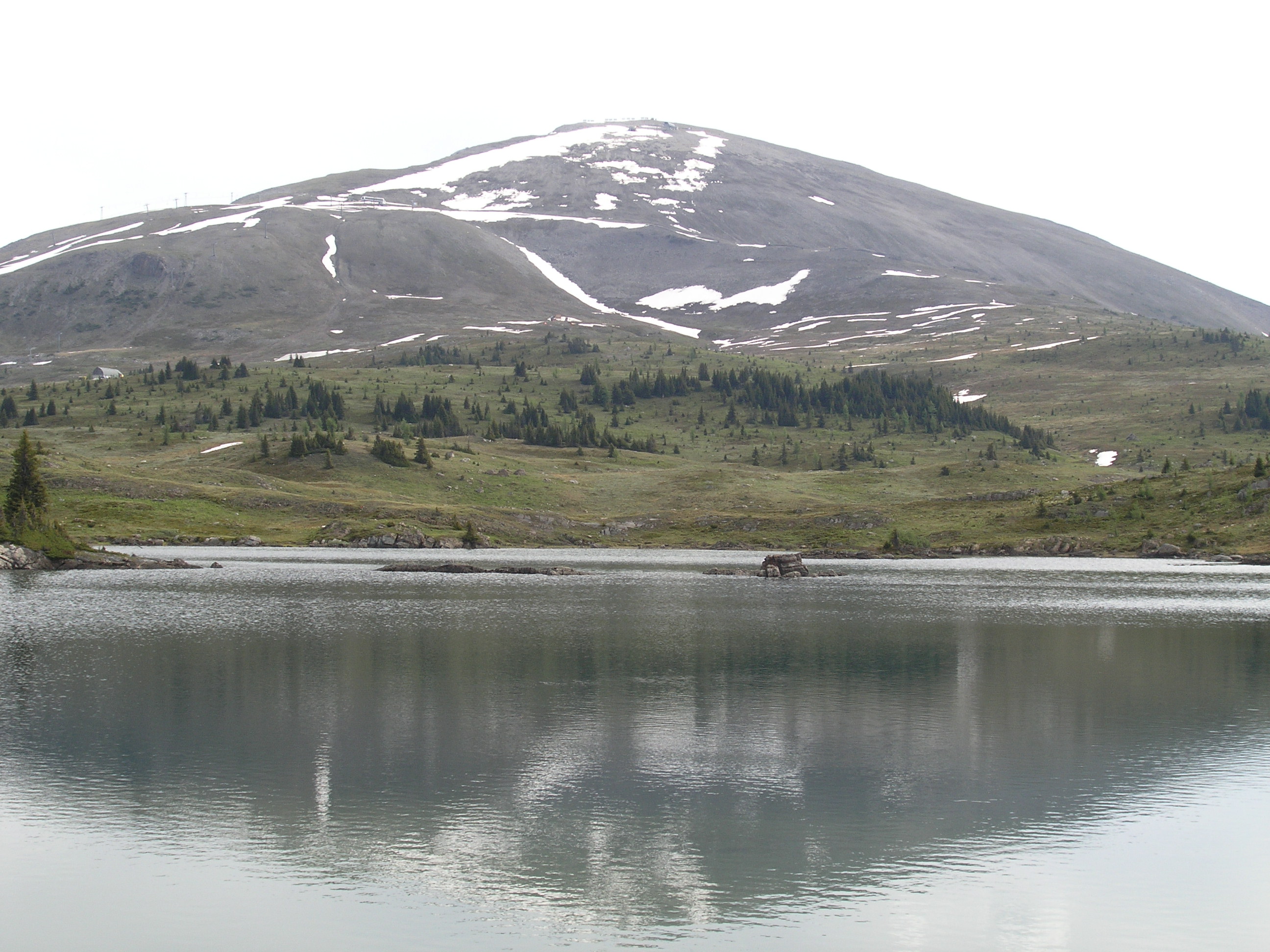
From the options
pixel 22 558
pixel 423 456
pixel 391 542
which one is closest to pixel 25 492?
pixel 22 558

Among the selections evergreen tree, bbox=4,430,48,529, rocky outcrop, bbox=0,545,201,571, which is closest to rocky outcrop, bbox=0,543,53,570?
rocky outcrop, bbox=0,545,201,571

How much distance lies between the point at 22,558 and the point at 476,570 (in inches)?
1738

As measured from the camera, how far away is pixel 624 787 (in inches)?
1280

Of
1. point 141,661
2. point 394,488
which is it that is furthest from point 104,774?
point 394,488

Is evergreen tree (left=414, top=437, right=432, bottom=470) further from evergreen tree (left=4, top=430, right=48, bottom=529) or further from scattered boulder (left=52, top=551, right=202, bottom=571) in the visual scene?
evergreen tree (left=4, top=430, right=48, bottom=529)

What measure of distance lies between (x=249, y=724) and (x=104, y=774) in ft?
23.4

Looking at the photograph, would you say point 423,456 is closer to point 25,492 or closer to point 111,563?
point 111,563

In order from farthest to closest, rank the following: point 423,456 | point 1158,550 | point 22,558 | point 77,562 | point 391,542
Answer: point 423,456, point 391,542, point 1158,550, point 77,562, point 22,558

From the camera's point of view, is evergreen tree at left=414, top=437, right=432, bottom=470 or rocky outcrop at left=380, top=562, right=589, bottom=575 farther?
evergreen tree at left=414, top=437, right=432, bottom=470

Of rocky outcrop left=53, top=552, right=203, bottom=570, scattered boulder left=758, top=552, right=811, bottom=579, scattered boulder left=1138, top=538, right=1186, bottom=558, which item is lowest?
scattered boulder left=1138, top=538, right=1186, bottom=558

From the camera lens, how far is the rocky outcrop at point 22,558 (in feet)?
345

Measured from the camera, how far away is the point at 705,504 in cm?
17612

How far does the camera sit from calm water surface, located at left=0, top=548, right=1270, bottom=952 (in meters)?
23.2

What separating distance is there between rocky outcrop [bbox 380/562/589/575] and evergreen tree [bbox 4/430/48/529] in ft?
113
